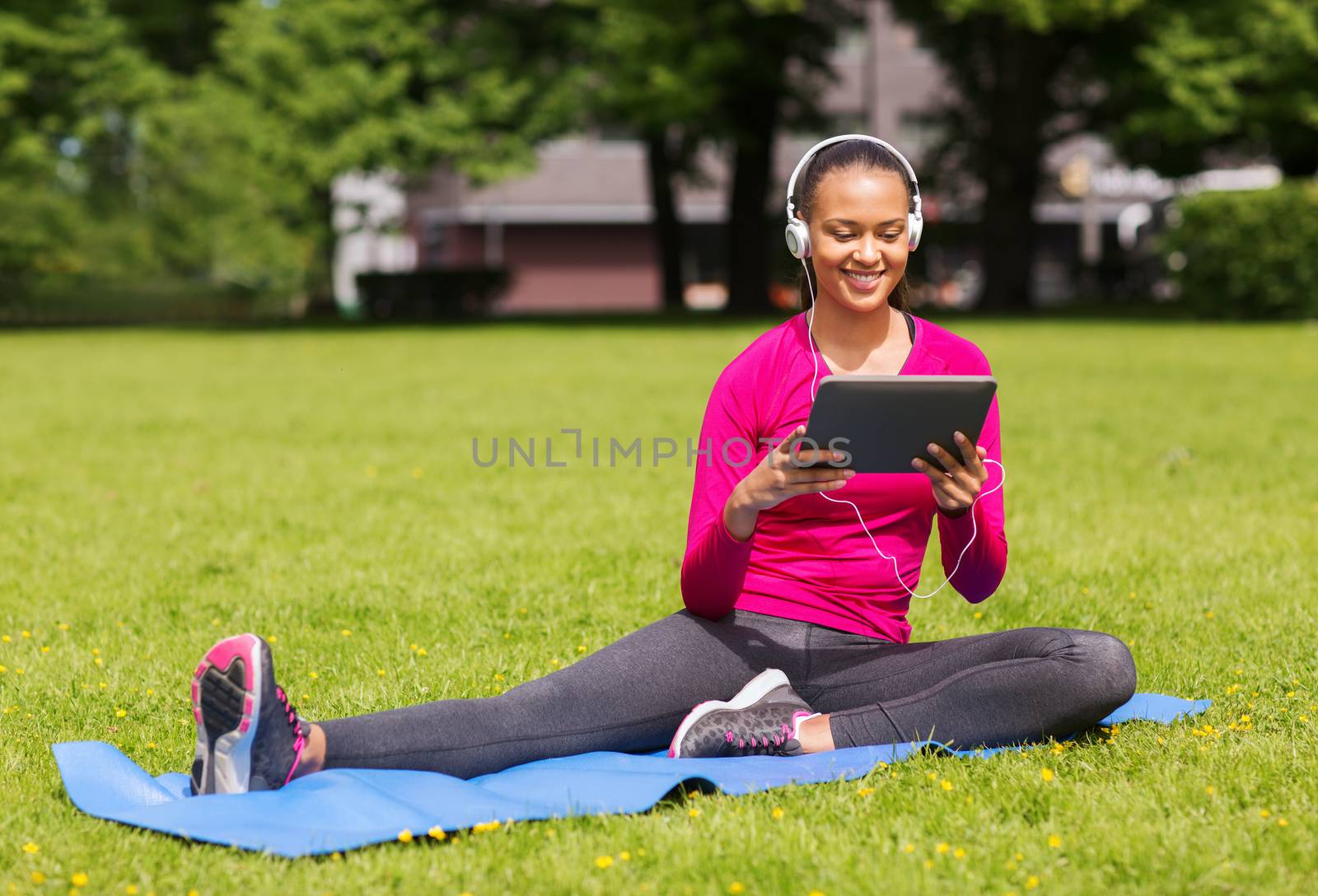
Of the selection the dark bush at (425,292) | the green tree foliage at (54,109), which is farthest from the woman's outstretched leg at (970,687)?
the dark bush at (425,292)

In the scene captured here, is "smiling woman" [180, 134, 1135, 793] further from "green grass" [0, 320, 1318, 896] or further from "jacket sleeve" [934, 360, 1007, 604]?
"green grass" [0, 320, 1318, 896]

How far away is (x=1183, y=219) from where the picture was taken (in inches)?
932

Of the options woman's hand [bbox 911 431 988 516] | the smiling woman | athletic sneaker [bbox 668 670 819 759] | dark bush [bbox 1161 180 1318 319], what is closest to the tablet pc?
woman's hand [bbox 911 431 988 516]

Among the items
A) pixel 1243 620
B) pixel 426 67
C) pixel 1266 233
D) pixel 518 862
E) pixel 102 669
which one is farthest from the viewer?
pixel 426 67

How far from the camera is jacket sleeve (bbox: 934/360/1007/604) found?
3.64 meters

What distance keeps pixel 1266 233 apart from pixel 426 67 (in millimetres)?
16427

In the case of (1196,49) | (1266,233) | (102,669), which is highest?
(1196,49)

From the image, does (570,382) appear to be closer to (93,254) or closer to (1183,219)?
(1183,219)

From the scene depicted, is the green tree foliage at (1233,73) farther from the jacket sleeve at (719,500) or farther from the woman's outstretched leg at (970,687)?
the jacket sleeve at (719,500)

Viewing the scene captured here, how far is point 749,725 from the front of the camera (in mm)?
3641

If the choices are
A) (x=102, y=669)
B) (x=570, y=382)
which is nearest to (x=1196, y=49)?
(x=570, y=382)

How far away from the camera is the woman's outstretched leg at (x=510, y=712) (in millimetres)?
3229

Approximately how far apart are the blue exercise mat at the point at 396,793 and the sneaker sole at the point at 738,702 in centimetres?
6

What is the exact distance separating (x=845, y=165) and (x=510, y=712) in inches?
63.3
